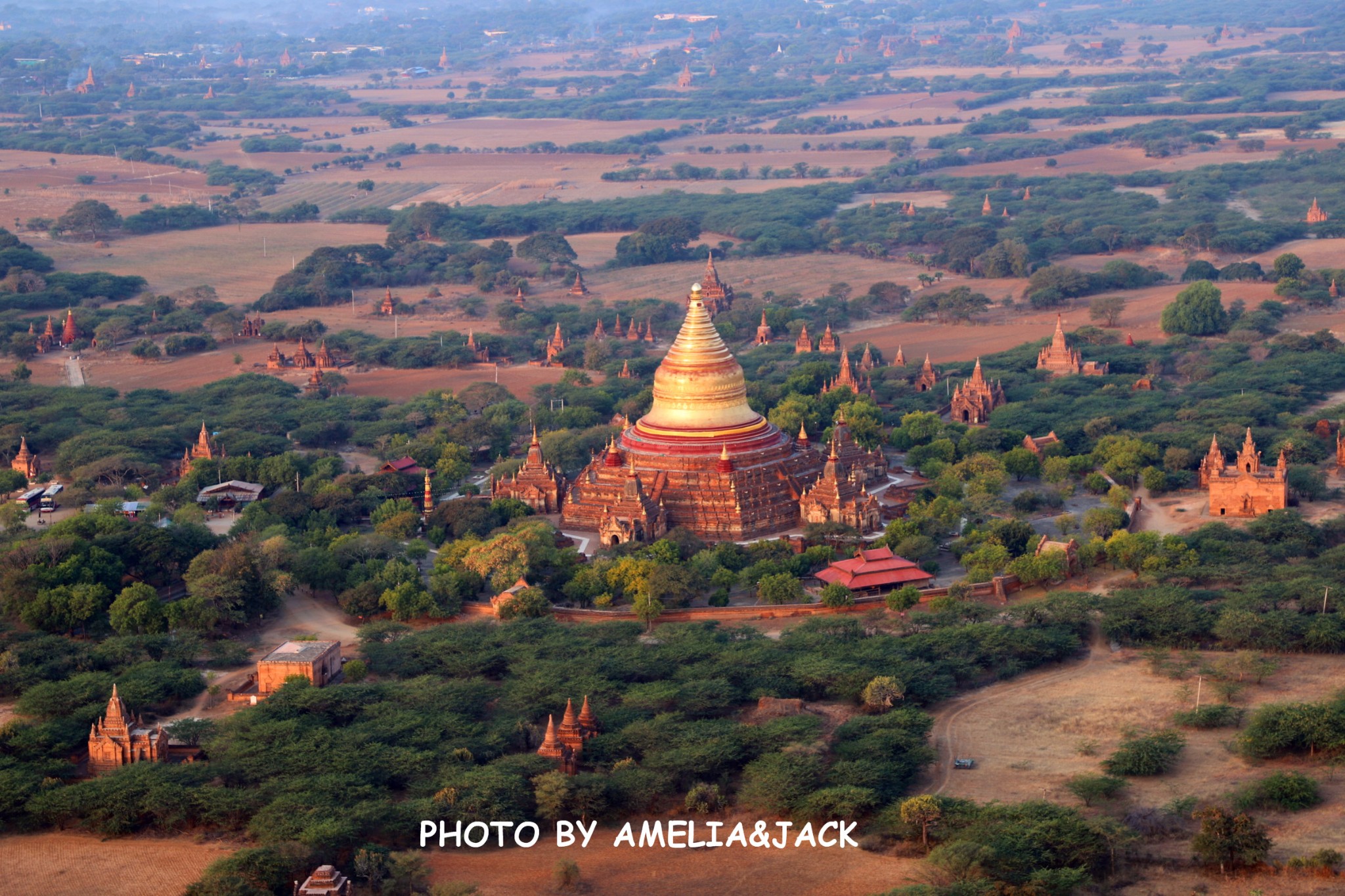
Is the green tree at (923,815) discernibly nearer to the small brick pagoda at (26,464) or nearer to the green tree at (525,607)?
the green tree at (525,607)

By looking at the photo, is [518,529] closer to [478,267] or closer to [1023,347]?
[1023,347]

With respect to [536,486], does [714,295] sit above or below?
below

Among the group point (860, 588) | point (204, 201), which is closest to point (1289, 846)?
point (860, 588)

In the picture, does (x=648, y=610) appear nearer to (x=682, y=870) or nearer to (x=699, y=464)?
(x=699, y=464)

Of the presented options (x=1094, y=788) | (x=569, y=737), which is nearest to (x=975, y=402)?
(x=569, y=737)

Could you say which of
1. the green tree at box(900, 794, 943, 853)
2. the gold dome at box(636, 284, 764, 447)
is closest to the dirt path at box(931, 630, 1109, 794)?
the green tree at box(900, 794, 943, 853)

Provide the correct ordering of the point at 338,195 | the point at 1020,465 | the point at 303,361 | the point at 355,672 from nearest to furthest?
1. the point at 355,672
2. the point at 1020,465
3. the point at 303,361
4. the point at 338,195
